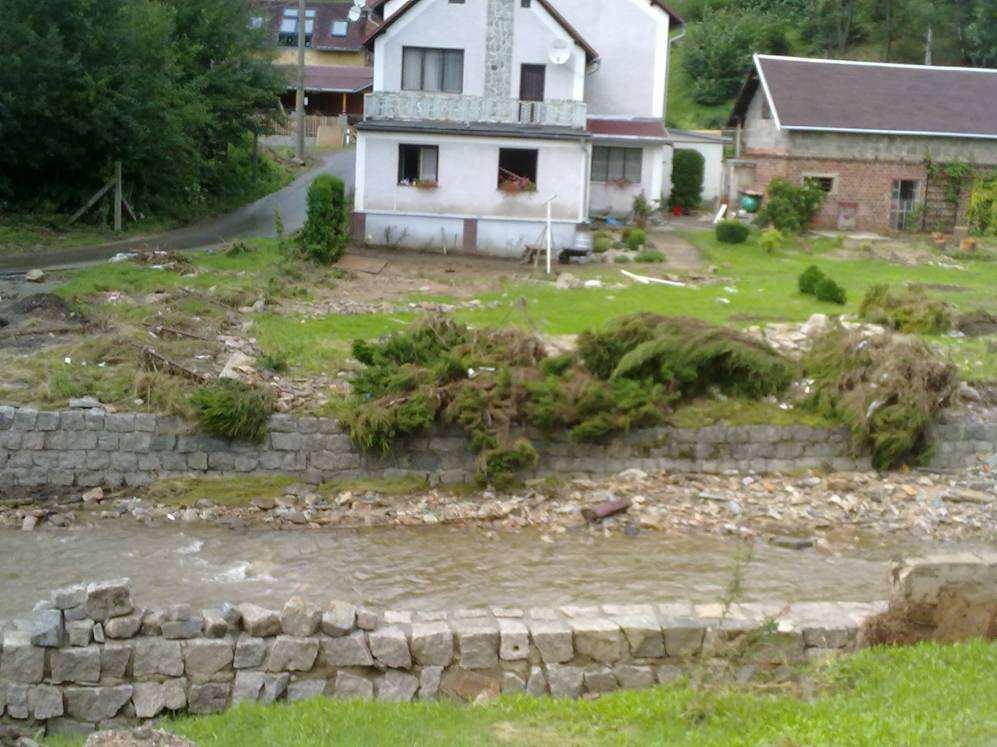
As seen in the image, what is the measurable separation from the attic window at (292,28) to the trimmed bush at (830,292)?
4383 centimetres

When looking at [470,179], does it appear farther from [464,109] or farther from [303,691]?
[303,691]

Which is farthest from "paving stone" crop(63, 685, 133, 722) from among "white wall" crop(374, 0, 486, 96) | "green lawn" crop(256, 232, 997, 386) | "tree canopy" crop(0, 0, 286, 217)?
"white wall" crop(374, 0, 486, 96)

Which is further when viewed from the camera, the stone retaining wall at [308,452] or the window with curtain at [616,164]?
the window with curtain at [616,164]

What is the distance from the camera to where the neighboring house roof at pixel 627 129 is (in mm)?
37406

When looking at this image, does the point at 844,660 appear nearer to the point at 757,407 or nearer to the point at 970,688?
the point at 970,688

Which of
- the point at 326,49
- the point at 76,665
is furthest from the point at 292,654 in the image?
the point at 326,49

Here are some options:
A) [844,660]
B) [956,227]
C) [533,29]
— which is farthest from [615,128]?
[844,660]

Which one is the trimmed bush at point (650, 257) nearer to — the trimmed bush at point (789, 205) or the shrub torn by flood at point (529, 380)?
the trimmed bush at point (789, 205)

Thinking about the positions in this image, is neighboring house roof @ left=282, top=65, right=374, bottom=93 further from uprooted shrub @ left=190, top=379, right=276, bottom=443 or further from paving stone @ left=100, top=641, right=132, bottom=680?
paving stone @ left=100, top=641, right=132, bottom=680

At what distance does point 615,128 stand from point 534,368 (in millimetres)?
20324

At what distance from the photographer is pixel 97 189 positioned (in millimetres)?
33875

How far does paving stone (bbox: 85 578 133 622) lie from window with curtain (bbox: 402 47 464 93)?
26.0m

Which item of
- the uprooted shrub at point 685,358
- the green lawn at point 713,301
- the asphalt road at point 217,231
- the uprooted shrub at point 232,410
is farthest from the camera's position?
the asphalt road at point 217,231

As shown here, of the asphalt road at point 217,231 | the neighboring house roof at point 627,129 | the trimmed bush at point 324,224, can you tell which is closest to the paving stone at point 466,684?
the asphalt road at point 217,231
